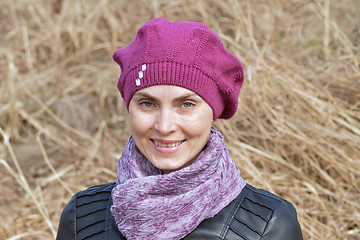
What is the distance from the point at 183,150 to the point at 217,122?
171cm

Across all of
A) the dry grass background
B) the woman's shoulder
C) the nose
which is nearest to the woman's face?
the nose

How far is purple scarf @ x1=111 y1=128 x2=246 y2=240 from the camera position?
1.76 m

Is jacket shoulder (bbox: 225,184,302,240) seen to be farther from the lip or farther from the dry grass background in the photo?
the dry grass background

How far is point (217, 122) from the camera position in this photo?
3490 mm

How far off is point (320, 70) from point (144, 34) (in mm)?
2057

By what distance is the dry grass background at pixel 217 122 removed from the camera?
318 centimetres

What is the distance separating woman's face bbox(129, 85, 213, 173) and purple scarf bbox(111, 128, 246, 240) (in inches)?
2.2

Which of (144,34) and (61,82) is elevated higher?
(144,34)

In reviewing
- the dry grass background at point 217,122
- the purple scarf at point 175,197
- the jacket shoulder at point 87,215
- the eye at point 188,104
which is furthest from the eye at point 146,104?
the dry grass background at point 217,122

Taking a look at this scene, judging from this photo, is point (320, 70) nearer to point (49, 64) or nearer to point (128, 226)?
point (128, 226)

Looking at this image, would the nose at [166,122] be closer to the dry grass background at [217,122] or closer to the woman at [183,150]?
the woman at [183,150]

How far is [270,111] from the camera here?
11.0 feet

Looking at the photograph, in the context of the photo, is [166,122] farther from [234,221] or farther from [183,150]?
[234,221]

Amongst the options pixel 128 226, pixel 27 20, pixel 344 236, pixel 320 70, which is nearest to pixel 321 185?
pixel 344 236
